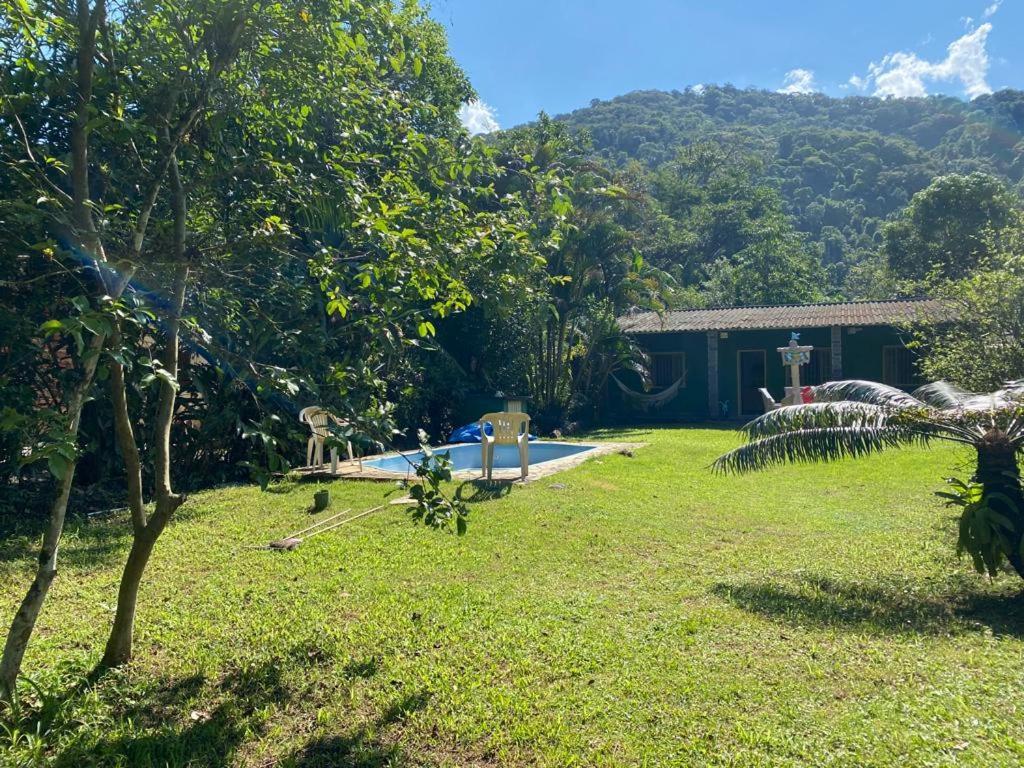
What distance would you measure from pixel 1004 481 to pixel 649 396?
668 inches

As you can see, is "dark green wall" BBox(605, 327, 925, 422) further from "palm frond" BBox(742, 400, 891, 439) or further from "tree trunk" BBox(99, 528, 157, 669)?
"tree trunk" BBox(99, 528, 157, 669)

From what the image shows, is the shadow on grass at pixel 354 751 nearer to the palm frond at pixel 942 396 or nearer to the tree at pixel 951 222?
the palm frond at pixel 942 396

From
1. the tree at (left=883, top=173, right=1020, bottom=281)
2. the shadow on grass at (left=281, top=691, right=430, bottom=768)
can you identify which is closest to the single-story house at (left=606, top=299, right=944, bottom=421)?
the tree at (left=883, top=173, right=1020, bottom=281)

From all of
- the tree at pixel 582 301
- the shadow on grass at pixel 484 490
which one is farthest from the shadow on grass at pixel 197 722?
the tree at pixel 582 301

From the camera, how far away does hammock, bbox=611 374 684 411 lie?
22109 mm

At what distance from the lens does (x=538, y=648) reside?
13.7 ft

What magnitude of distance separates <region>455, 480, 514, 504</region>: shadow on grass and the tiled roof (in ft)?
42.2

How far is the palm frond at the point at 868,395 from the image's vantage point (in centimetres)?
597

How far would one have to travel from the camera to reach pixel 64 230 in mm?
3406

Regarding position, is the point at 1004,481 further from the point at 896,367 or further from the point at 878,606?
the point at 896,367

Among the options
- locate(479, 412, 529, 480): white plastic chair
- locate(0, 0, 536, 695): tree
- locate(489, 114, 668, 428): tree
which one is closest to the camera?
locate(0, 0, 536, 695): tree

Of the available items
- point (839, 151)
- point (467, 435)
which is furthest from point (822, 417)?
point (839, 151)

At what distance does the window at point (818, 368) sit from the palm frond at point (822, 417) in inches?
647

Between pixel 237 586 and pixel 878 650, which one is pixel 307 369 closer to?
pixel 237 586
